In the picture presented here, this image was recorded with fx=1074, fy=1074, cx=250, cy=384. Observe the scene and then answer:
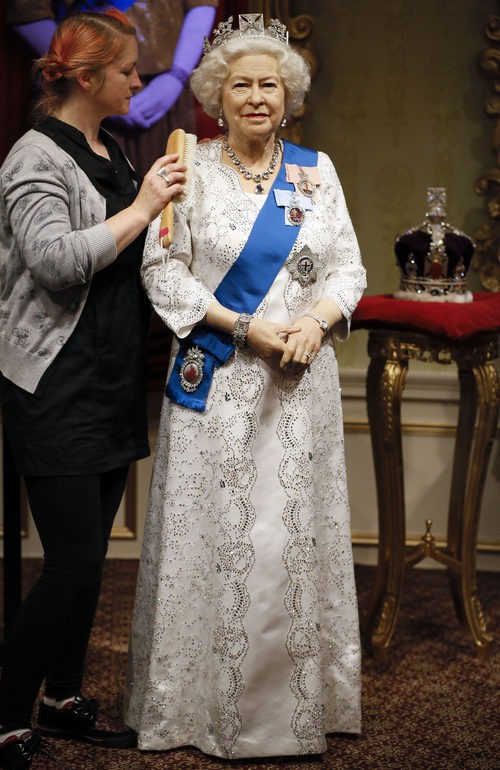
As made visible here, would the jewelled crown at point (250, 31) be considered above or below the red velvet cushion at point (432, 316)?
above

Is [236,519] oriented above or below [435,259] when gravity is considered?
below

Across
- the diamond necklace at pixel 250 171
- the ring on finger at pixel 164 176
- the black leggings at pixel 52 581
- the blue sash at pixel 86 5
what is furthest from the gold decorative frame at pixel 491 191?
the black leggings at pixel 52 581

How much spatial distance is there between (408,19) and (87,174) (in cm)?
194

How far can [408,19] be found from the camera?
386 centimetres

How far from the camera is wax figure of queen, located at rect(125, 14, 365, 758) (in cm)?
250

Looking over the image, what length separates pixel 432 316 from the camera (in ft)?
9.96

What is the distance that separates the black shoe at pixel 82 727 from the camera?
263cm

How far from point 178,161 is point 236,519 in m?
0.83

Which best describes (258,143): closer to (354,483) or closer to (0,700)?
(0,700)

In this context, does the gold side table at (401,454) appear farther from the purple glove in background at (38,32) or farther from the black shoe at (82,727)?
the purple glove in background at (38,32)

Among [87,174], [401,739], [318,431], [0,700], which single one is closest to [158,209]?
[87,174]

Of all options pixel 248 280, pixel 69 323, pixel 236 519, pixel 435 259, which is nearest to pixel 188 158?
pixel 248 280

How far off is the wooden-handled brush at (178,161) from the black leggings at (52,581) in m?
0.57

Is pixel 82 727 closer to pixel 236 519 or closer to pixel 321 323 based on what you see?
pixel 236 519
